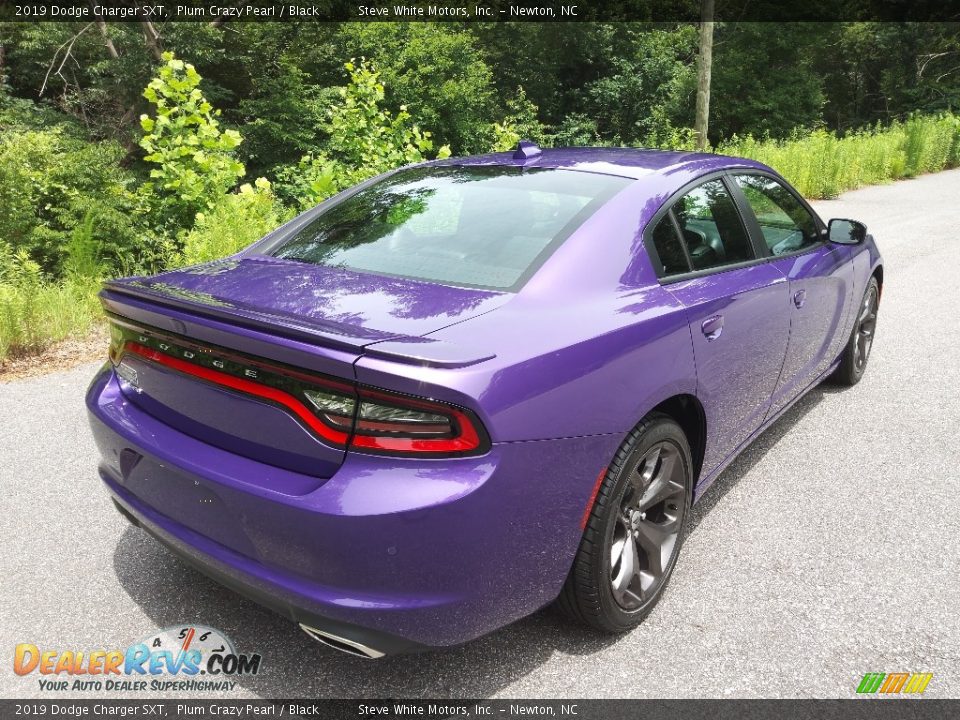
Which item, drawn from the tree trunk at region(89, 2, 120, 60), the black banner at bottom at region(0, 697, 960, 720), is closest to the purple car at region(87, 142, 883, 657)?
the black banner at bottom at region(0, 697, 960, 720)

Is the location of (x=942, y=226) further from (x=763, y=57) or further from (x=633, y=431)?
(x=763, y=57)

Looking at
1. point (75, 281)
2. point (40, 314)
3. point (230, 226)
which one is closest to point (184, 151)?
point (230, 226)

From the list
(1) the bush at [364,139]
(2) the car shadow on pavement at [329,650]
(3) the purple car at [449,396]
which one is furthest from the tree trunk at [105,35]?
(2) the car shadow on pavement at [329,650]

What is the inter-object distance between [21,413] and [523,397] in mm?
3643

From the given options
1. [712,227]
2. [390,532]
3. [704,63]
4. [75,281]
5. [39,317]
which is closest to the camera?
[390,532]

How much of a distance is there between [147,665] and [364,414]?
3.95ft

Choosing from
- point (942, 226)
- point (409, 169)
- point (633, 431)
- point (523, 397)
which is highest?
point (409, 169)

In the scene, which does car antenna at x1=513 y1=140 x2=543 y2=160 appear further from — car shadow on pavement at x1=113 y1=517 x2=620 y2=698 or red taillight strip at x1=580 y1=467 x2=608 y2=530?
car shadow on pavement at x1=113 y1=517 x2=620 y2=698

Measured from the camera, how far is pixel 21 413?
433 cm

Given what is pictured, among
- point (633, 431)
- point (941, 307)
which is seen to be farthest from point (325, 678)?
point (941, 307)

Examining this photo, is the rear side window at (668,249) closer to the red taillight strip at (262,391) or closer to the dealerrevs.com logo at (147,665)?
the red taillight strip at (262,391)

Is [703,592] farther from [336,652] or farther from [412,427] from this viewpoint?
[412,427]

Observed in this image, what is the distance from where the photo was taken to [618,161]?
317 cm

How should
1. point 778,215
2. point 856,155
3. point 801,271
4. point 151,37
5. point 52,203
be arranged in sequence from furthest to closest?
point 151,37
point 856,155
point 52,203
point 778,215
point 801,271
